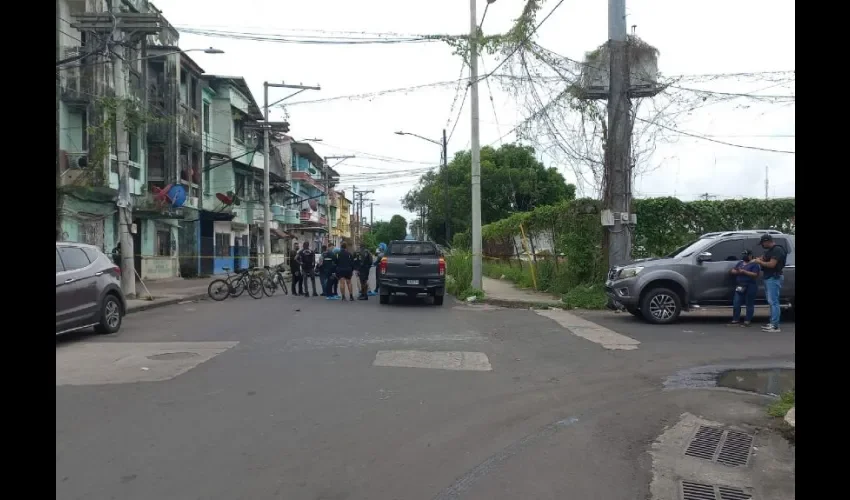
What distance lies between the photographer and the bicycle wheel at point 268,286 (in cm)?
2034

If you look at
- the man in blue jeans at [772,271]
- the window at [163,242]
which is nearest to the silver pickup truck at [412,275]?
the man in blue jeans at [772,271]

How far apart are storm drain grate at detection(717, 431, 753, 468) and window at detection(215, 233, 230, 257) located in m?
35.5

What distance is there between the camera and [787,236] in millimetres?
12828

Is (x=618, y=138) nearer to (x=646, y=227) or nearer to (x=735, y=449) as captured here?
(x=646, y=227)

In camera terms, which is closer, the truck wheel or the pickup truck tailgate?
the truck wheel

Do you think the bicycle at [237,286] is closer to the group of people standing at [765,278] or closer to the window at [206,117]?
the group of people standing at [765,278]

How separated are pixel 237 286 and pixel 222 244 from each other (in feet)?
66.7

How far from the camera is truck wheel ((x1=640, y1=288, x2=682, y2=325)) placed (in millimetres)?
12523

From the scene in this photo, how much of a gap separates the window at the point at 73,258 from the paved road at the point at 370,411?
4.16 ft

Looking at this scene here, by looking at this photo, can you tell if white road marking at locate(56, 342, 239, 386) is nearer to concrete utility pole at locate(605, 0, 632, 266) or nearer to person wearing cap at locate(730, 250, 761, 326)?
person wearing cap at locate(730, 250, 761, 326)

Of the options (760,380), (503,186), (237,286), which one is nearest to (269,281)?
(237,286)

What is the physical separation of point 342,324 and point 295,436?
7.17 meters

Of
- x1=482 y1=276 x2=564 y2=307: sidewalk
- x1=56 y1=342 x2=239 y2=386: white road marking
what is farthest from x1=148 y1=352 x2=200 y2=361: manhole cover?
x1=482 y1=276 x2=564 y2=307: sidewalk
